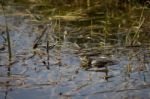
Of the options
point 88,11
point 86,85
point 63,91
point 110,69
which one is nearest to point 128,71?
point 110,69

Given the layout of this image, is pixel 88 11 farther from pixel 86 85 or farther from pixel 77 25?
pixel 86 85

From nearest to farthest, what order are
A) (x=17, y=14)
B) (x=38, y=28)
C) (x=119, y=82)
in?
(x=119, y=82)
(x=38, y=28)
(x=17, y=14)

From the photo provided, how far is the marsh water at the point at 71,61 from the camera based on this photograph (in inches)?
151

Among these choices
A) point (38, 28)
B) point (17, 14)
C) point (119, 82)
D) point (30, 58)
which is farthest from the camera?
point (17, 14)

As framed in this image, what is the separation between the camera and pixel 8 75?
4211 mm

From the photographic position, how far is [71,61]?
4746 millimetres

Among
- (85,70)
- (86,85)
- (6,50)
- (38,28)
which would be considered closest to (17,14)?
(38,28)

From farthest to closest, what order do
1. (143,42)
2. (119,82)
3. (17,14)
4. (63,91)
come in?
(17,14) → (143,42) → (119,82) → (63,91)

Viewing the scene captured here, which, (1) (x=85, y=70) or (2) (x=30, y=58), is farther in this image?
(2) (x=30, y=58)

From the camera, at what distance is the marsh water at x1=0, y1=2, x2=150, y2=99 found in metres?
3.84

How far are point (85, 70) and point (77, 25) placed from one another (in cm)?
215

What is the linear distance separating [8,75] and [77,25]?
8.19 ft

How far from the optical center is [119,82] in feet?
13.4

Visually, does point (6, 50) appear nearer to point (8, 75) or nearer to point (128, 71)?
point (8, 75)
